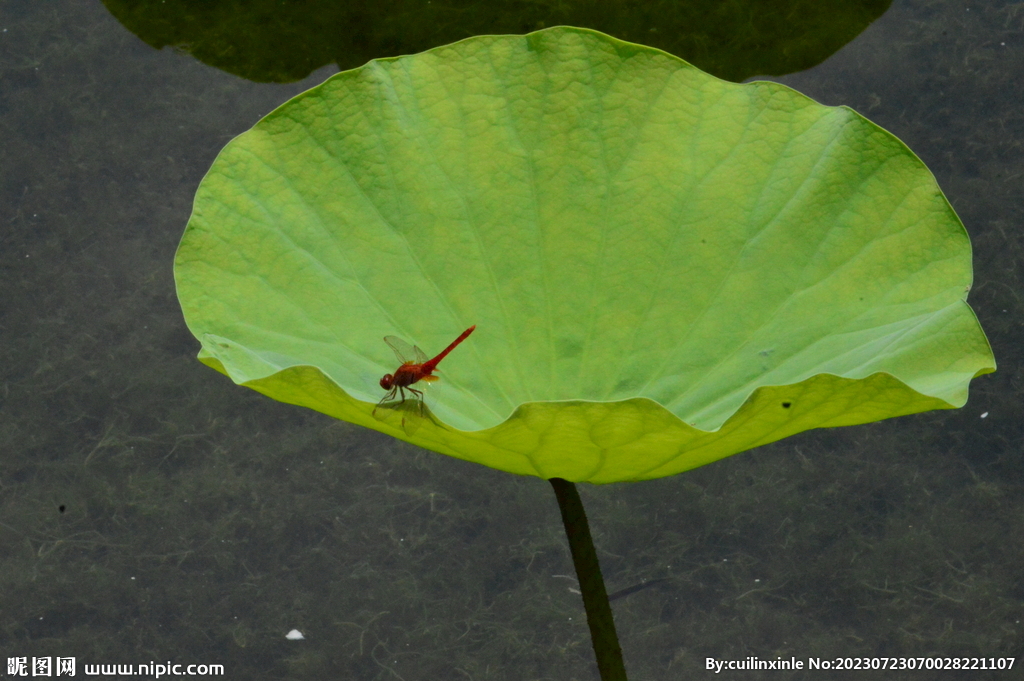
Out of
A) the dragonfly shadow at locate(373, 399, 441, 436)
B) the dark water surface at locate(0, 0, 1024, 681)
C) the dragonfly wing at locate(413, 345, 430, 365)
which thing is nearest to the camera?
the dragonfly shadow at locate(373, 399, 441, 436)

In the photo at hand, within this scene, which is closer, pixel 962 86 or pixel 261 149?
pixel 261 149

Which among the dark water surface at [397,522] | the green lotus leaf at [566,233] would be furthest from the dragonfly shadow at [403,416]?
the dark water surface at [397,522]

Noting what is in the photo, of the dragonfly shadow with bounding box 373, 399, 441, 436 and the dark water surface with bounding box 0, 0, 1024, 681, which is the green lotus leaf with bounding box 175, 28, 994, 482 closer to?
the dragonfly shadow with bounding box 373, 399, 441, 436

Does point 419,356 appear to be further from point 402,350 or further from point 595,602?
point 595,602

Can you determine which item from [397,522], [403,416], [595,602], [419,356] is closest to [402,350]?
[419,356]

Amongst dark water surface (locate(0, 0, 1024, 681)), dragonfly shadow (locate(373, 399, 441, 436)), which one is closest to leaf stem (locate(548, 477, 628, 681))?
dragonfly shadow (locate(373, 399, 441, 436))

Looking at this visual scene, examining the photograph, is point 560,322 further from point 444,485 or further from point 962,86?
point 962,86

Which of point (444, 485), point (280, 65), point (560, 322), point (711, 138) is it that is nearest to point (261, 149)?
point (560, 322)

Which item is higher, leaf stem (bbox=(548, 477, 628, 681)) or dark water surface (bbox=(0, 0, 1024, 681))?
leaf stem (bbox=(548, 477, 628, 681))

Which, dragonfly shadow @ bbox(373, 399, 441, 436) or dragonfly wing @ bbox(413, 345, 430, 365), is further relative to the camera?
dragonfly wing @ bbox(413, 345, 430, 365)
